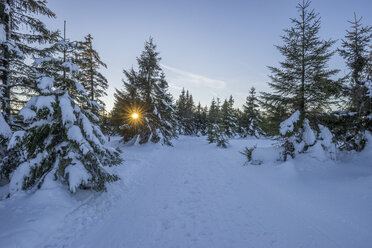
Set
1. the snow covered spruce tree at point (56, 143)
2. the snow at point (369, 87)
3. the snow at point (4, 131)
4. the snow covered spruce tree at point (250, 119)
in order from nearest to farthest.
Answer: the snow covered spruce tree at point (56, 143) → the snow at point (4, 131) → the snow at point (369, 87) → the snow covered spruce tree at point (250, 119)

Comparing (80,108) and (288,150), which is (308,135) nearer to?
(288,150)

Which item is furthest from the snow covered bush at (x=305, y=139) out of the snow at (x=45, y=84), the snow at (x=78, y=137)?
the snow at (x=45, y=84)

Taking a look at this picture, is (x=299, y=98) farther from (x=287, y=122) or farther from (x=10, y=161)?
(x=10, y=161)

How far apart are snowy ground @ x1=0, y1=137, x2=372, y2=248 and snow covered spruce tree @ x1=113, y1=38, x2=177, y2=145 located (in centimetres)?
1000

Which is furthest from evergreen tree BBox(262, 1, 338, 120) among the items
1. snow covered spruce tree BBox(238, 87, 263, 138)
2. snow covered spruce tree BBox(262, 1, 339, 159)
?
snow covered spruce tree BBox(238, 87, 263, 138)

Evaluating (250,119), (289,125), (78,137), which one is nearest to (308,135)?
(289,125)

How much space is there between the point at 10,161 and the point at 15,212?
A: 314 centimetres

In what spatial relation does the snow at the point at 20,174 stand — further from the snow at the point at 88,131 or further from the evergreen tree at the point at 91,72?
the evergreen tree at the point at 91,72

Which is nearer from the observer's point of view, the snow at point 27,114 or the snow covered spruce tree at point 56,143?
the snow at point 27,114

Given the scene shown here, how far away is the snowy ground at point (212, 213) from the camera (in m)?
3.29

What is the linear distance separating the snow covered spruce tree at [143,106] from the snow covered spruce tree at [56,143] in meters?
10.6

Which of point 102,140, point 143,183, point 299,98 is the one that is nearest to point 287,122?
point 299,98

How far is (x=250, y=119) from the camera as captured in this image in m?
30.5

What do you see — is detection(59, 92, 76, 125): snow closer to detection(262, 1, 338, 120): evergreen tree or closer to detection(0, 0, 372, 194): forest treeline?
detection(0, 0, 372, 194): forest treeline
